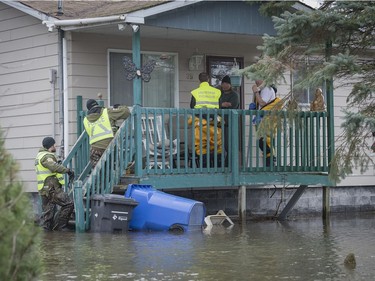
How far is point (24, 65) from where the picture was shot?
17.9 meters

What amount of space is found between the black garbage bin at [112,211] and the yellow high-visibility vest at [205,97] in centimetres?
291

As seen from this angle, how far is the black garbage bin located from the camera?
14.4 metres

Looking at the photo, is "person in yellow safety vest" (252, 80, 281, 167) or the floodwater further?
"person in yellow safety vest" (252, 80, 281, 167)

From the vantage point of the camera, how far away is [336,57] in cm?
1140

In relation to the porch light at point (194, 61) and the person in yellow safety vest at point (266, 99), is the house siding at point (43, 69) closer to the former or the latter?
the porch light at point (194, 61)

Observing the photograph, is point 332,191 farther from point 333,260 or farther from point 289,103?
point 333,260

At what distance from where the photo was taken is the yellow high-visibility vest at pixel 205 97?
54.8ft

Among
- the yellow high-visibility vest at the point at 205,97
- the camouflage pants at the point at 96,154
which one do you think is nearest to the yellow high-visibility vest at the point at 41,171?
the camouflage pants at the point at 96,154

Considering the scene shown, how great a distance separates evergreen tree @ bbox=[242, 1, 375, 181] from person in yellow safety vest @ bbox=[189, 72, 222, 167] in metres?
3.22

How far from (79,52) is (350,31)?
6337 millimetres

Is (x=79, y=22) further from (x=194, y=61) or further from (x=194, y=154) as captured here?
(x=194, y=61)

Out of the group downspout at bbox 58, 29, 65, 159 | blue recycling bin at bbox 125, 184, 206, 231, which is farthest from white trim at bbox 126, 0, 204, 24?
blue recycling bin at bbox 125, 184, 206, 231

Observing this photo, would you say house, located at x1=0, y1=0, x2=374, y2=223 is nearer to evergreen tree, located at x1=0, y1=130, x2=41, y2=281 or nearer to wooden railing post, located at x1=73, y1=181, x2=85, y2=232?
wooden railing post, located at x1=73, y1=181, x2=85, y2=232

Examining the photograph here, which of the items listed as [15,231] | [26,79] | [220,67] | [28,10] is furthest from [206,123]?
[15,231]
